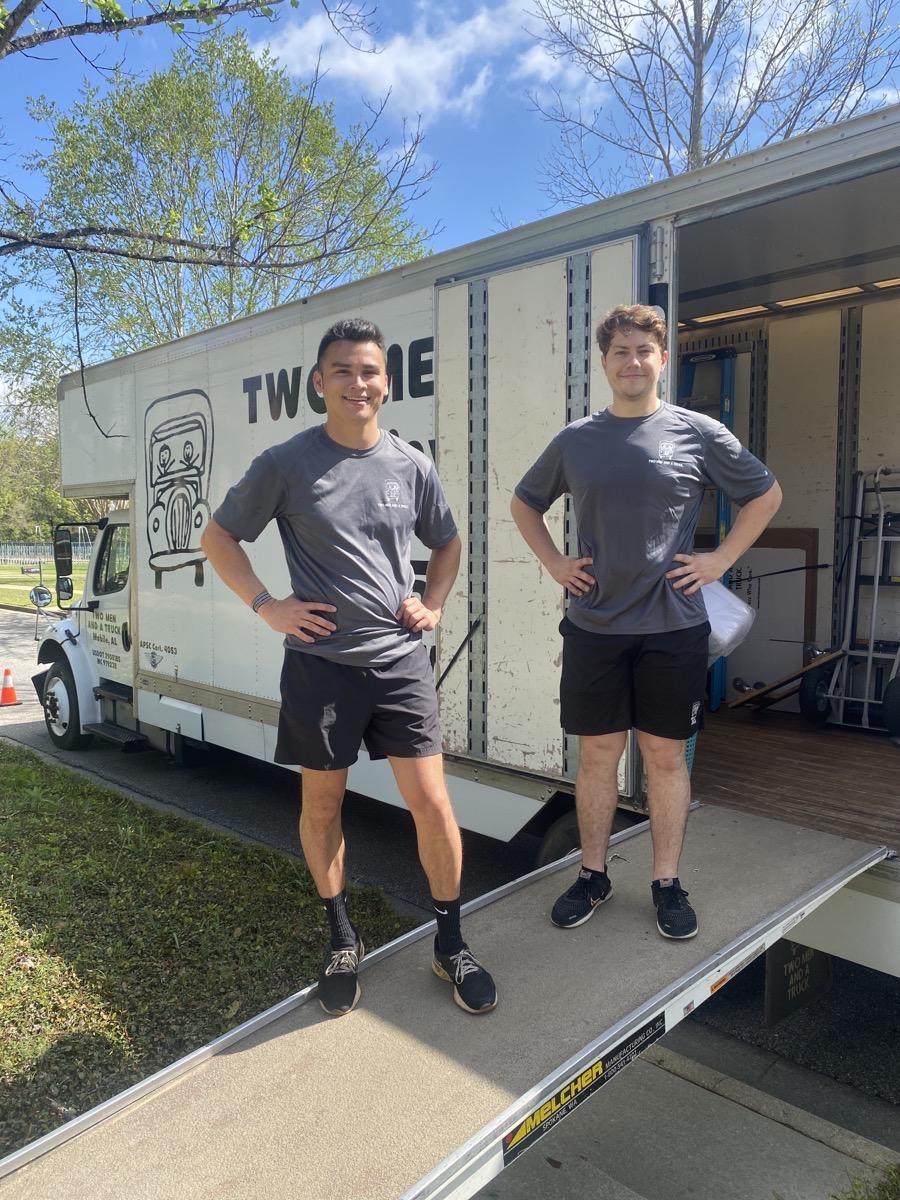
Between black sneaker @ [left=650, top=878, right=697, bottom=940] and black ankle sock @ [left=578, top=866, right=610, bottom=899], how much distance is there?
0.18 meters

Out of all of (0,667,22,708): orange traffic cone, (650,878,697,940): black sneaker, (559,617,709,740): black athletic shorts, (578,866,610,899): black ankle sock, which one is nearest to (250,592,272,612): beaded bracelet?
(559,617,709,740): black athletic shorts

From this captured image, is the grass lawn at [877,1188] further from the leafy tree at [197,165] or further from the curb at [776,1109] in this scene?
the leafy tree at [197,165]

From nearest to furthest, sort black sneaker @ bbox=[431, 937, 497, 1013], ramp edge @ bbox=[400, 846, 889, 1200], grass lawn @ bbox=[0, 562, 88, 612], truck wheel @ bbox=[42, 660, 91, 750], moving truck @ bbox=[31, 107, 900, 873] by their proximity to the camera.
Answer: ramp edge @ bbox=[400, 846, 889, 1200] < black sneaker @ bbox=[431, 937, 497, 1013] < moving truck @ bbox=[31, 107, 900, 873] < truck wheel @ bbox=[42, 660, 91, 750] < grass lawn @ bbox=[0, 562, 88, 612]

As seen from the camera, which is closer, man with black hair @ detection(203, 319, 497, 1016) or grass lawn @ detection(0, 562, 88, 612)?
man with black hair @ detection(203, 319, 497, 1016)

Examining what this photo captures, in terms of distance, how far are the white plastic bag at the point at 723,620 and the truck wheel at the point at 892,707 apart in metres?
1.96

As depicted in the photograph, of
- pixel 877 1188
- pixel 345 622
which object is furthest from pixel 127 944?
pixel 877 1188

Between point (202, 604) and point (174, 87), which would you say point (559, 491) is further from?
point (174, 87)

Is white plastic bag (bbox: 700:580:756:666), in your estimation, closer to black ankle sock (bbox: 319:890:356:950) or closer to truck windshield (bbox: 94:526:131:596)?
black ankle sock (bbox: 319:890:356:950)

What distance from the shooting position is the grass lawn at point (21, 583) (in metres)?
23.0

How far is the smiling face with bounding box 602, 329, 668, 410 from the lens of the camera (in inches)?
96.1

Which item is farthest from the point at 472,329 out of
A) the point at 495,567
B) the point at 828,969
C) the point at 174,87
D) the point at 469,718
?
the point at 174,87

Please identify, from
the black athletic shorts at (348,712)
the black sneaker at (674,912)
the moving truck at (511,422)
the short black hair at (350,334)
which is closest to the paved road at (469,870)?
the moving truck at (511,422)

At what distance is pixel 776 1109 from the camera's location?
2674 millimetres

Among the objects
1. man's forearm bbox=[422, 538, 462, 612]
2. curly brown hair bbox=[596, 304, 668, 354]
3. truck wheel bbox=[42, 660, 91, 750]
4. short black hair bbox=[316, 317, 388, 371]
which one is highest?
curly brown hair bbox=[596, 304, 668, 354]
